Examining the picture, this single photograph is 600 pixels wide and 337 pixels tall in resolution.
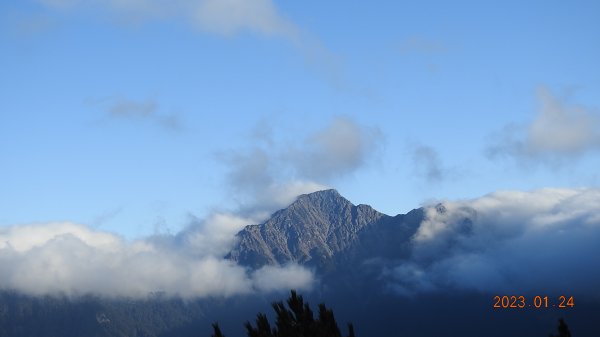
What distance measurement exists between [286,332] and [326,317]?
5384 mm

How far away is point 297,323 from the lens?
2896 inches

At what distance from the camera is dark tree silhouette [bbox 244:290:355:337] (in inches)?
2753

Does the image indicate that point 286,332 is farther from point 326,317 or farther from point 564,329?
point 564,329

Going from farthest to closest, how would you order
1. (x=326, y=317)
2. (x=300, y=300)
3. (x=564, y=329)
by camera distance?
(x=300, y=300), (x=326, y=317), (x=564, y=329)

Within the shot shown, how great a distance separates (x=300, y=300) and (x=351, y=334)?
9009 millimetres

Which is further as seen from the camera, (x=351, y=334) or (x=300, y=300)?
(x=300, y=300)

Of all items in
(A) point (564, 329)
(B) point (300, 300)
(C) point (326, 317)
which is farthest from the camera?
(B) point (300, 300)

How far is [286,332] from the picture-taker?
73250mm

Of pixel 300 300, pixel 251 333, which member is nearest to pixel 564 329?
pixel 300 300

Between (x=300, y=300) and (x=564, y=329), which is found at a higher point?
(x=300, y=300)

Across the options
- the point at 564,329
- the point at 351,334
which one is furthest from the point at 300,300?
the point at 564,329

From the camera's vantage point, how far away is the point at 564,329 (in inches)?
2581

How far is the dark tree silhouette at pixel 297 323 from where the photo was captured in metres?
69.9

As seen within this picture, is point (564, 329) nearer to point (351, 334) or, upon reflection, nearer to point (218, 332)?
point (351, 334)
